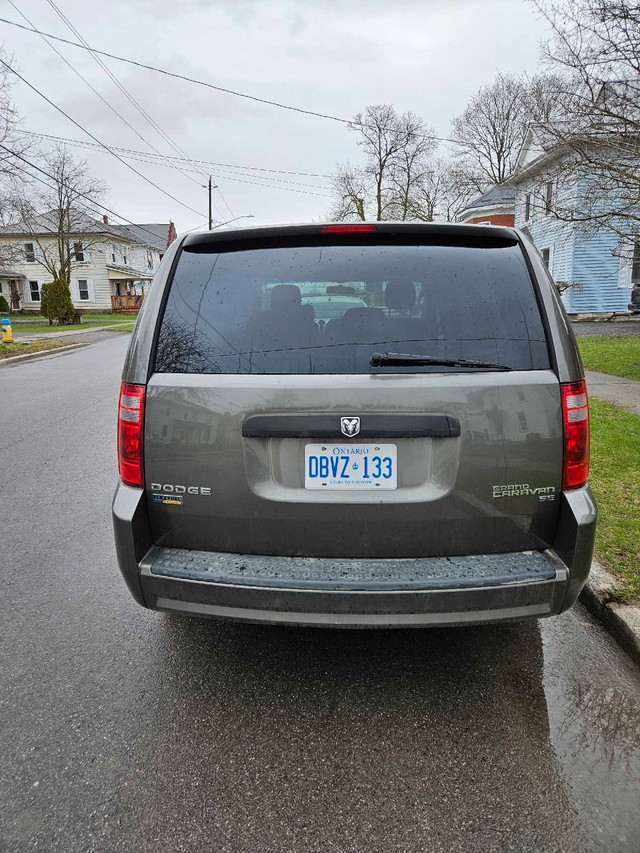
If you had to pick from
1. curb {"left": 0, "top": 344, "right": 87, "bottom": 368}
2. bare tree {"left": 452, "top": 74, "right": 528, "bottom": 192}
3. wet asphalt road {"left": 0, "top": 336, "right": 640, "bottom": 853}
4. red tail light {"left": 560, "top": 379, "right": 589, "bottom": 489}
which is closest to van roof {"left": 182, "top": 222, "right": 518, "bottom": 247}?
red tail light {"left": 560, "top": 379, "right": 589, "bottom": 489}

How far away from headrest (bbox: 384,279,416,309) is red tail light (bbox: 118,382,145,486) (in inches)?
41.8

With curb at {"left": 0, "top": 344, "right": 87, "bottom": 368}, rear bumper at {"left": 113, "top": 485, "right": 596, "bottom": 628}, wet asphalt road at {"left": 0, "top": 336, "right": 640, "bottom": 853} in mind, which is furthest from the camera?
curb at {"left": 0, "top": 344, "right": 87, "bottom": 368}

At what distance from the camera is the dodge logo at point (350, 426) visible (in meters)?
2.21

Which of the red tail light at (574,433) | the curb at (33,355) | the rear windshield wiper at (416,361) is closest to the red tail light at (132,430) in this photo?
the rear windshield wiper at (416,361)

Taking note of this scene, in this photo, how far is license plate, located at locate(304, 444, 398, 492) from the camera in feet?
7.37

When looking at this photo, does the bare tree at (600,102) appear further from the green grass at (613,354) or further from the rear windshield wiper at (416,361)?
the rear windshield wiper at (416,361)

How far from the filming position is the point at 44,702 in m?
2.50

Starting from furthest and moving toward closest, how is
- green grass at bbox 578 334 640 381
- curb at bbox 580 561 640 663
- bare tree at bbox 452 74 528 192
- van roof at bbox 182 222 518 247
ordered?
bare tree at bbox 452 74 528 192
green grass at bbox 578 334 640 381
curb at bbox 580 561 640 663
van roof at bbox 182 222 518 247

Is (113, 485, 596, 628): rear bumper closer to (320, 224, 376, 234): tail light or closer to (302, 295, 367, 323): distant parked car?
(302, 295, 367, 323): distant parked car

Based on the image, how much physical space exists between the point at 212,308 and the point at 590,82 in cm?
988

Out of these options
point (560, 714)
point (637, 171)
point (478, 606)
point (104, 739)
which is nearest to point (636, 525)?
point (560, 714)

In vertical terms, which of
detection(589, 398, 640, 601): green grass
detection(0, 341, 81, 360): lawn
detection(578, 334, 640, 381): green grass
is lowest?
detection(0, 341, 81, 360): lawn

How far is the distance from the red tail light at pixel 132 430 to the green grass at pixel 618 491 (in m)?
2.56

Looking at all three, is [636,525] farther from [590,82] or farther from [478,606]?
[590,82]
